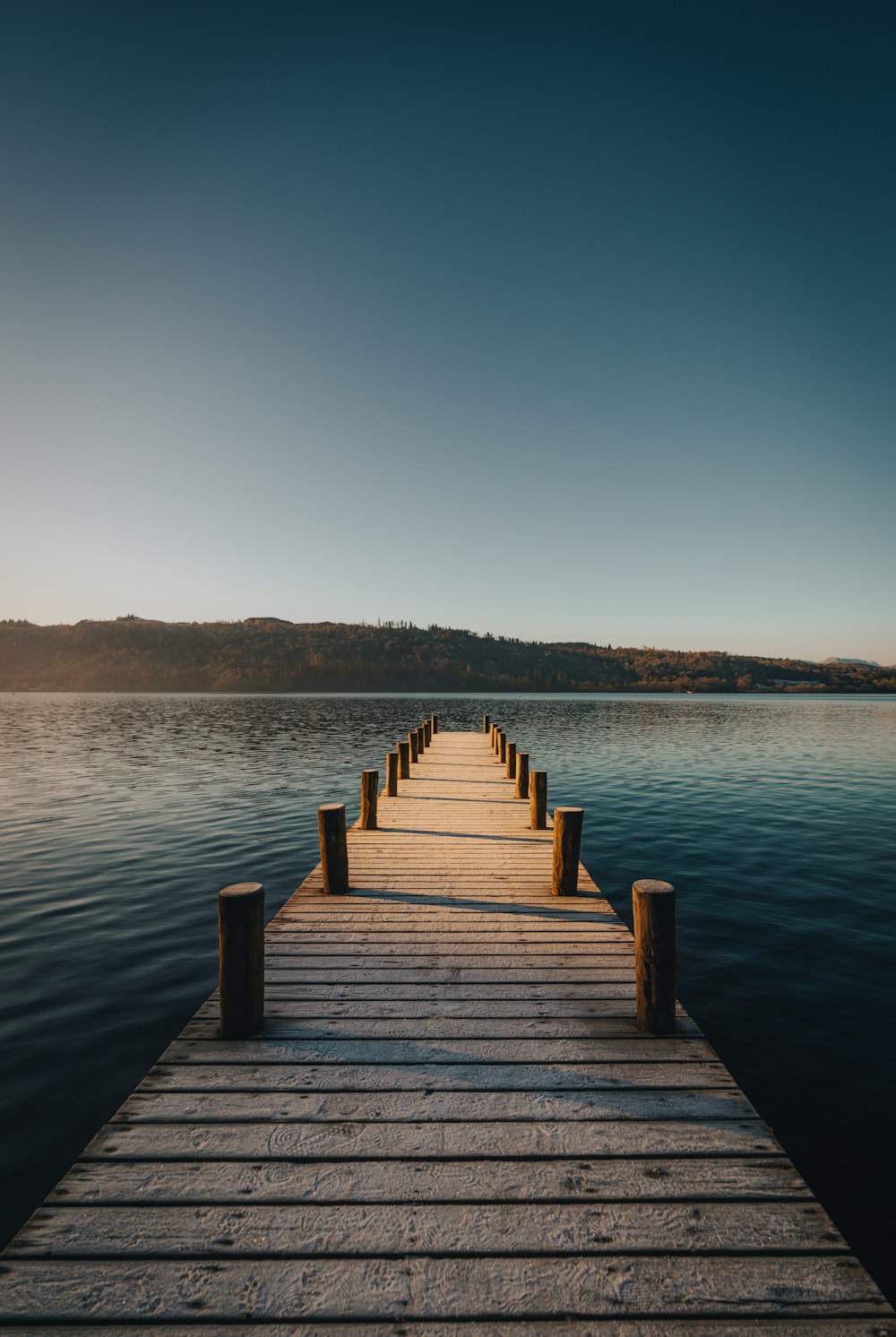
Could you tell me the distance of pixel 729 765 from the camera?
27422 mm

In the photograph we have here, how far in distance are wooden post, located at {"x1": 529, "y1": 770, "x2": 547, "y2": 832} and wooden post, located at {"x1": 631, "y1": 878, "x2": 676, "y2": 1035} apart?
6463 mm

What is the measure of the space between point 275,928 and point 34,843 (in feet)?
36.1

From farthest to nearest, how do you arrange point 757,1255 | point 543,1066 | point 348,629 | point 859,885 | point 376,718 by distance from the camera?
1. point 348,629
2. point 376,718
3. point 859,885
4. point 543,1066
5. point 757,1255

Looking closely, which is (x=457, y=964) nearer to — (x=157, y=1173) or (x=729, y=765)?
(x=157, y=1173)

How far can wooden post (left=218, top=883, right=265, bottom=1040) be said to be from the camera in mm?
4457

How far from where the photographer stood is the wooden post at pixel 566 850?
7559mm

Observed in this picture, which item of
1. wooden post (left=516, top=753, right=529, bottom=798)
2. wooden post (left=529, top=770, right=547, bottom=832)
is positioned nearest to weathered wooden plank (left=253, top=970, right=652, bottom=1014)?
wooden post (left=529, top=770, right=547, bottom=832)

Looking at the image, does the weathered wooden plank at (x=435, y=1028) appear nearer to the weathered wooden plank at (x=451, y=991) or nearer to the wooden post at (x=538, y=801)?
the weathered wooden plank at (x=451, y=991)

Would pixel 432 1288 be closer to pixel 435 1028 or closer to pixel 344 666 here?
pixel 435 1028

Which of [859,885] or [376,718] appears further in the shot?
[376,718]

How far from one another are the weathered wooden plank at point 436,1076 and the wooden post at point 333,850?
3502 mm

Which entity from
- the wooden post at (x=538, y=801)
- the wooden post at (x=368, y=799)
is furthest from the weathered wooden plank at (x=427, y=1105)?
the wooden post at (x=538, y=801)

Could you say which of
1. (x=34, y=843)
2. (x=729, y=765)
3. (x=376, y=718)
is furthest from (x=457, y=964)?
(x=376, y=718)

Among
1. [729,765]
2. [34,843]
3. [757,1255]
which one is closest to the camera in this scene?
[757,1255]
